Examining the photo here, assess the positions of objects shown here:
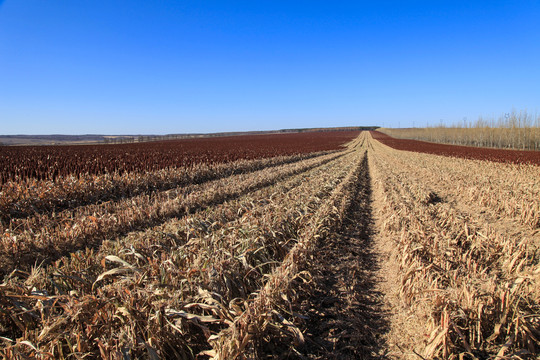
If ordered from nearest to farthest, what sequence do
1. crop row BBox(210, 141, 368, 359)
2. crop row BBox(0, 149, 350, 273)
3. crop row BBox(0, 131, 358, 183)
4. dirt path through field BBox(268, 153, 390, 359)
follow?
1. crop row BBox(210, 141, 368, 359)
2. dirt path through field BBox(268, 153, 390, 359)
3. crop row BBox(0, 149, 350, 273)
4. crop row BBox(0, 131, 358, 183)

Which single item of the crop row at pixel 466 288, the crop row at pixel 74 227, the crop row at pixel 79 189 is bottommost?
the crop row at pixel 466 288

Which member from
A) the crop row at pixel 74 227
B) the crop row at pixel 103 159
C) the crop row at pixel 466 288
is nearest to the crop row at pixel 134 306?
the crop row at pixel 74 227

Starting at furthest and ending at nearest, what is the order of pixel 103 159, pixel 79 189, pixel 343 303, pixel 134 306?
pixel 103 159
pixel 79 189
pixel 343 303
pixel 134 306

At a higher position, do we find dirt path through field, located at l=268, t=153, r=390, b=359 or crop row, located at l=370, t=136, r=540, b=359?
crop row, located at l=370, t=136, r=540, b=359

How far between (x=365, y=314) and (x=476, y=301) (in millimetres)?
1218

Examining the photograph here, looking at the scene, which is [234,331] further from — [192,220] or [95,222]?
[95,222]

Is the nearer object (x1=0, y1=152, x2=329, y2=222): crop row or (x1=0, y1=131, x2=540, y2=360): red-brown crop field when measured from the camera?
(x1=0, y1=131, x2=540, y2=360): red-brown crop field

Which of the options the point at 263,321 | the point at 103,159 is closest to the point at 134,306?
the point at 263,321

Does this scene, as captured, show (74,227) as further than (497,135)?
No

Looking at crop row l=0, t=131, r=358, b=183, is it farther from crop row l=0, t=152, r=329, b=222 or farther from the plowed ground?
the plowed ground

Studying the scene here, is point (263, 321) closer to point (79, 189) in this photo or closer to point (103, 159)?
point (79, 189)

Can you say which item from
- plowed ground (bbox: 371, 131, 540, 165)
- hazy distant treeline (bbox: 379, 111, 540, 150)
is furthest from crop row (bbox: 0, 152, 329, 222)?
hazy distant treeline (bbox: 379, 111, 540, 150)

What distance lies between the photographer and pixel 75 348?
2.25 meters

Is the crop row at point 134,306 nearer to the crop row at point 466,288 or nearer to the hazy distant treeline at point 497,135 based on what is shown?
the crop row at point 466,288
